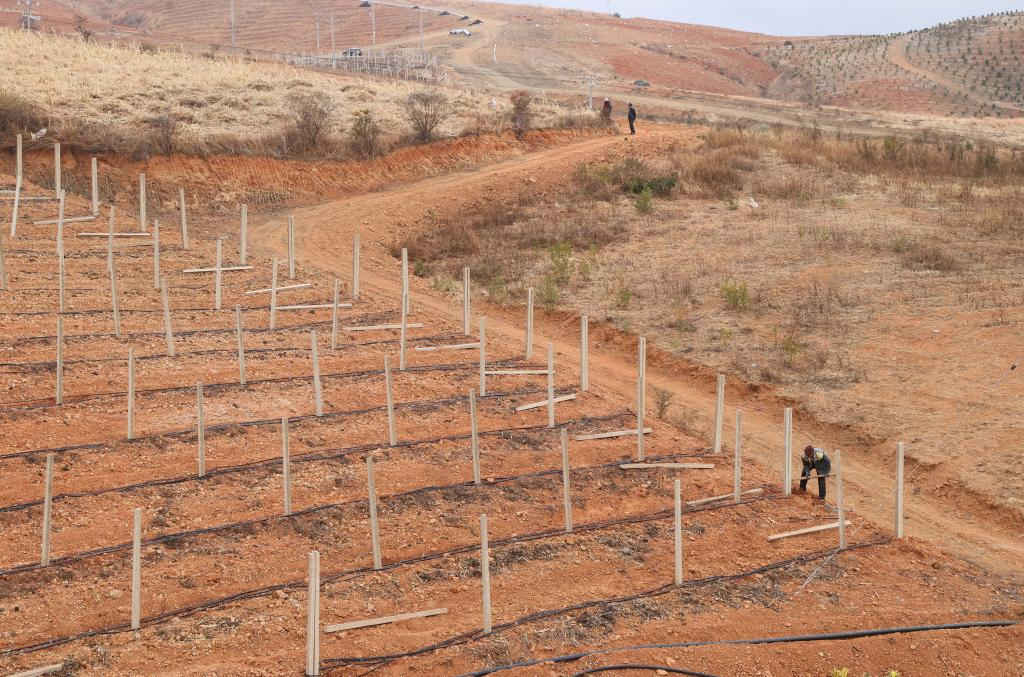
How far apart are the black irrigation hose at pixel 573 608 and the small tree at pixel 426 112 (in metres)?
15.9

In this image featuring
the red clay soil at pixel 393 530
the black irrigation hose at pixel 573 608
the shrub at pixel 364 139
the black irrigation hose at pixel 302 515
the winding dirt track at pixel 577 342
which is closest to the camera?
the black irrigation hose at pixel 573 608

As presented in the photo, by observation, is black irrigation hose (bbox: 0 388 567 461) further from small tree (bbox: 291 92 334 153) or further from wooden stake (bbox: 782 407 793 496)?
small tree (bbox: 291 92 334 153)

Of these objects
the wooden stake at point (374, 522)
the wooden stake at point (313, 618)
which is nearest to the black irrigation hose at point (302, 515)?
the wooden stake at point (374, 522)

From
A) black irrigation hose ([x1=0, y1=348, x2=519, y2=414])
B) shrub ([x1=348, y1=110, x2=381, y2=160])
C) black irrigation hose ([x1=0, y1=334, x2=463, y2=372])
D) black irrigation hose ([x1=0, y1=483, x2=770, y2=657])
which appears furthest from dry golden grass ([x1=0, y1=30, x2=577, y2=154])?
black irrigation hose ([x1=0, y1=483, x2=770, y2=657])

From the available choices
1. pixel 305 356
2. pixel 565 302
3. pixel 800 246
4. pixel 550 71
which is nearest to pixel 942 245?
pixel 800 246

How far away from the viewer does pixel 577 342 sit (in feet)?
46.3

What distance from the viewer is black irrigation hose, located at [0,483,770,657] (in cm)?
A: 615

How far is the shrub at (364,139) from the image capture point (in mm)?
21281

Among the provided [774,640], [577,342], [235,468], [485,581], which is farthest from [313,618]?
[577,342]

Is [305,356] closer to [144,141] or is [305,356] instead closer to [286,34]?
[144,141]

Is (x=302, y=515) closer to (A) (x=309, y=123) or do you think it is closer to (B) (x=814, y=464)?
(B) (x=814, y=464)

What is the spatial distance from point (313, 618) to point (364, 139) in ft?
54.6

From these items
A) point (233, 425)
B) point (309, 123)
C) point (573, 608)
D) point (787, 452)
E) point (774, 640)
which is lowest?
point (774, 640)

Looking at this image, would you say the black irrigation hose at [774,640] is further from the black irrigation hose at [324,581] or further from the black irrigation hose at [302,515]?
the black irrigation hose at [302,515]
